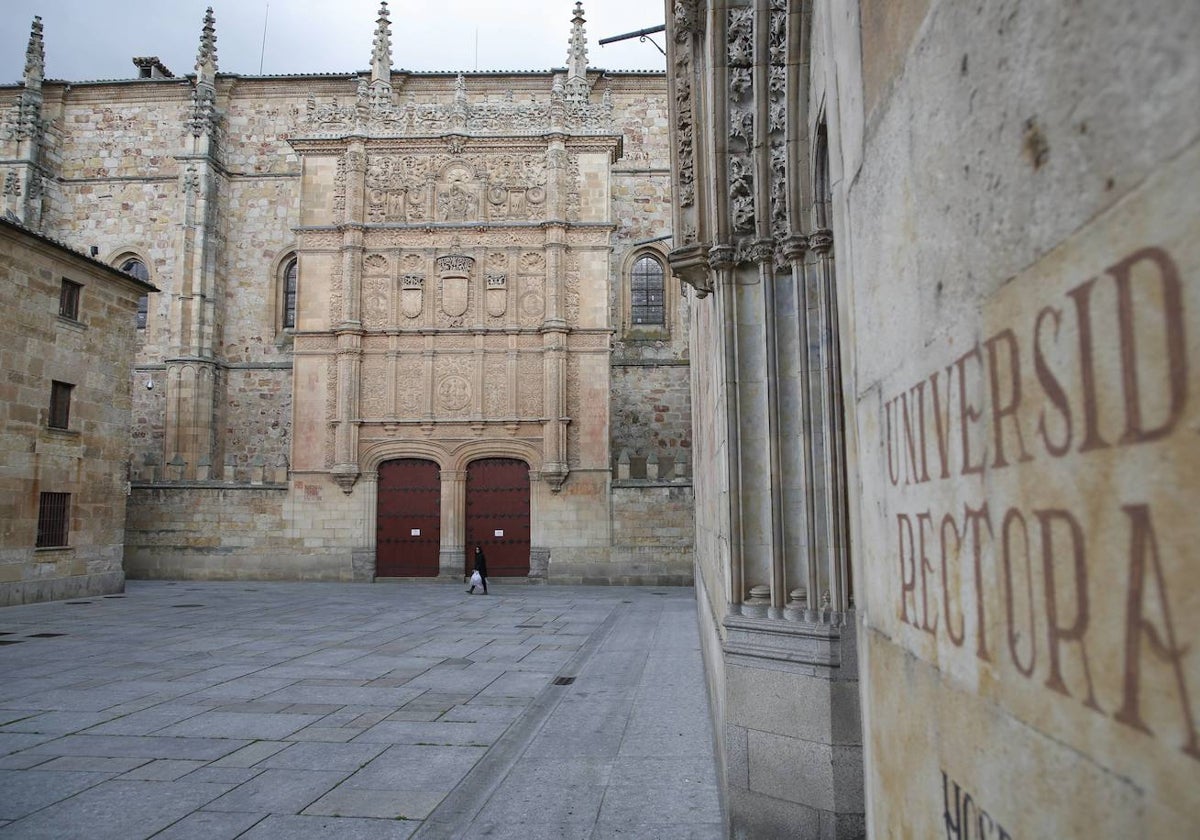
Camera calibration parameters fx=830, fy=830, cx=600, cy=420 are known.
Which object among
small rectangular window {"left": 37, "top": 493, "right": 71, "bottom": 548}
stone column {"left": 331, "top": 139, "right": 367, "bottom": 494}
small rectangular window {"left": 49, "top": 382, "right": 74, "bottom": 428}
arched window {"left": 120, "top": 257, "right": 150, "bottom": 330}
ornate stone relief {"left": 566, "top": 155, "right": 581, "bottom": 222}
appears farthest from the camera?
arched window {"left": 120, "top": 257, "right": 150, "bottom": 330}

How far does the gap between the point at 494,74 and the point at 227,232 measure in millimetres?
10298

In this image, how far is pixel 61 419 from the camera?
16984 millimetres

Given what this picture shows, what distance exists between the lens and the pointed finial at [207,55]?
88.4 ft

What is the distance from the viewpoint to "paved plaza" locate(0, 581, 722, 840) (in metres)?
4.42

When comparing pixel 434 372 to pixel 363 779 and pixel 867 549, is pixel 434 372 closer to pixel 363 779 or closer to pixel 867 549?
pixel 363 779

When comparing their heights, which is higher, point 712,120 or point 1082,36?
point 712,120

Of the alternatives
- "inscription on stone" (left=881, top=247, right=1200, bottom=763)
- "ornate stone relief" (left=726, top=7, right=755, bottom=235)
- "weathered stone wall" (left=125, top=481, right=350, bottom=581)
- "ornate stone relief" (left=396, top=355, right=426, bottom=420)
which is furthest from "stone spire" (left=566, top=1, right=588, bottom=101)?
"inscription on stone" (left=881, top=247, right=1200, bottom=763)

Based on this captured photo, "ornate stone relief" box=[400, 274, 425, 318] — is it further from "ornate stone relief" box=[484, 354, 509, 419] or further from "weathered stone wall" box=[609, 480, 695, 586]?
"weathered stone wall" box=[609, 480, 695, 586]

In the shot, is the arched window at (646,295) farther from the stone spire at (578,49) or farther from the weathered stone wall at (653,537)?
the weathered stone wall at (653,537)

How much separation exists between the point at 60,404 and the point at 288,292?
1141 centimetres

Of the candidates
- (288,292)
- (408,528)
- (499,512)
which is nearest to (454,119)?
(288,292)

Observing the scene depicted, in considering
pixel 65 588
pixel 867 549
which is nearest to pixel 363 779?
pixel 867 549

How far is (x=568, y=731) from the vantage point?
20.6ft

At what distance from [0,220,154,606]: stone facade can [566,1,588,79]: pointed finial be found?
13.6 metres
